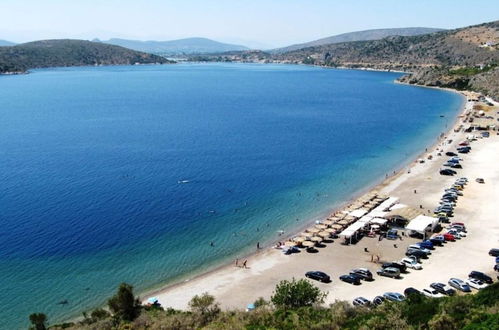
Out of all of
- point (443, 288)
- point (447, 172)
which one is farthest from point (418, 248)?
point (447, 172)

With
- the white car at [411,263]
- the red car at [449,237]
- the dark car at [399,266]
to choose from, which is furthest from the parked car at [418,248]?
the dark car at [399,266]

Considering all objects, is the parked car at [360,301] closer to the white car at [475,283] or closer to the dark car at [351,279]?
the dark car at [351,279]

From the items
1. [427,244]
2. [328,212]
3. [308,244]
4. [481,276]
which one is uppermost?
[481,276]

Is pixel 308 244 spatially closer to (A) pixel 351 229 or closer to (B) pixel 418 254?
(A) pixel 351 229

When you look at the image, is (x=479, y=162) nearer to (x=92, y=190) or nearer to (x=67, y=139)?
(x=92, y=190)

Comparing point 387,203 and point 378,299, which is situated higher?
point 378,299

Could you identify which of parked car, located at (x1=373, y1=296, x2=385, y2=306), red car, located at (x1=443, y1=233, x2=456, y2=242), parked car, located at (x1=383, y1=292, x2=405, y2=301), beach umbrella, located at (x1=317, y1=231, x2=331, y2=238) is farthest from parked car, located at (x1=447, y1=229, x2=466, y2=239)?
parked car, located at (x1=373, y1=296, x2=385, y2=306)

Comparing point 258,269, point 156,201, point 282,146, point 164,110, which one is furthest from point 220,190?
point 164,110
